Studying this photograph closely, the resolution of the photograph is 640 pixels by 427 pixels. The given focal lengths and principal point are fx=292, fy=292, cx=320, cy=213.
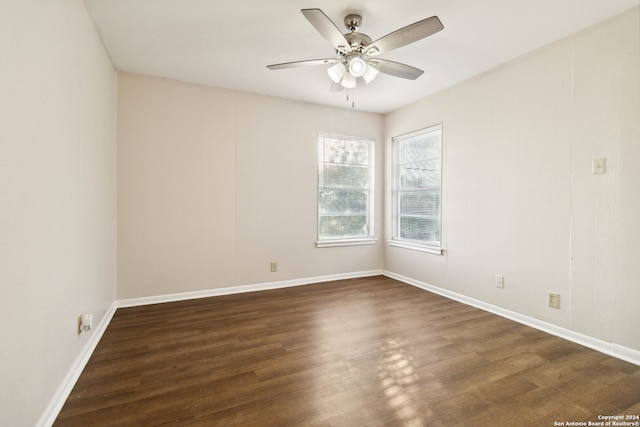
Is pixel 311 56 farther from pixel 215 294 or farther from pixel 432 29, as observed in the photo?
pixel 215 294

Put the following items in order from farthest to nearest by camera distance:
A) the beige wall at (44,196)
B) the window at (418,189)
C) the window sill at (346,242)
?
the window sill at (346,242) → the window at (418,189) → the beige wall at (44,196)

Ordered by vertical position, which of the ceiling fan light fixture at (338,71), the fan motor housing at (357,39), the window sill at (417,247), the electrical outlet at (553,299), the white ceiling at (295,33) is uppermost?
the white ceiling at (295,33)

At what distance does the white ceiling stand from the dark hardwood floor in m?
2.54

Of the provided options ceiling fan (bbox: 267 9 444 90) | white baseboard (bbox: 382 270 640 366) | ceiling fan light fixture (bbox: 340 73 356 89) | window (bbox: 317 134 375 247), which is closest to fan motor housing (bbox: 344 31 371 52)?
ceiling fan (bbox: 267 9 444 90)

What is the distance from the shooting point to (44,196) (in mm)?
1464

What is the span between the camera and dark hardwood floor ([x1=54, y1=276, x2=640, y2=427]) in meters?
1.55

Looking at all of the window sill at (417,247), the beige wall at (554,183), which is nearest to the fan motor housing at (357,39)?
the beige wall at (554,183)

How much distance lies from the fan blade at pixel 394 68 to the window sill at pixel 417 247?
7.03 ft

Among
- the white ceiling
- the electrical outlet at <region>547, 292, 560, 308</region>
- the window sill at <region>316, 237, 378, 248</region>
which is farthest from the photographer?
the window sill at <region>316, 237, 378, 248</region>

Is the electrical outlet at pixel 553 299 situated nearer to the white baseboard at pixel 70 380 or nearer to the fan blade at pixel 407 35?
the fan blade at pixel 407 35

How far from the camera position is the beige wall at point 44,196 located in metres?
1.16

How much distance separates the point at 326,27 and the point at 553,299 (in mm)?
2891

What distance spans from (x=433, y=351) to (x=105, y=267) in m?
2.96

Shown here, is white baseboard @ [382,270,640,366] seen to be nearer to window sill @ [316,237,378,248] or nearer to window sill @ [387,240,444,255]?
window sill @ [387,240,444,255]
